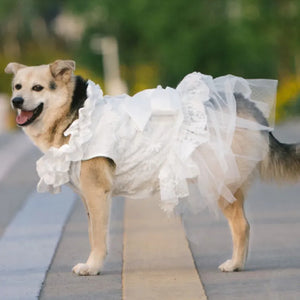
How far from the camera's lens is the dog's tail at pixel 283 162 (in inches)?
310

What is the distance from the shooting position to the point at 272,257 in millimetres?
8312

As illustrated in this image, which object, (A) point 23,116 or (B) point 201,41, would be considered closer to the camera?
(A) point 23,116

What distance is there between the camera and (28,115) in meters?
7.88

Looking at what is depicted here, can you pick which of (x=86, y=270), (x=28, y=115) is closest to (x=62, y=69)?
(x=28, y=115)

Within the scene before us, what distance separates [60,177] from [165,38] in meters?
50.0

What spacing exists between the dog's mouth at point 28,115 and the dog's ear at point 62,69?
281mm

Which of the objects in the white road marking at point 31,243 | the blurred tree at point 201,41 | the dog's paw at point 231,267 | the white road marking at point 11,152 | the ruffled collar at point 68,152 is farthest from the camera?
the blurred tree at point 201,41

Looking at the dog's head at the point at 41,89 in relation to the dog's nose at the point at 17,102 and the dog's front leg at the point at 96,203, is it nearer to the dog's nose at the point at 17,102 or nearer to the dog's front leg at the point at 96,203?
the dog's nose at the point at 17,102

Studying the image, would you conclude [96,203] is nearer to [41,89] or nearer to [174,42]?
[41,89]

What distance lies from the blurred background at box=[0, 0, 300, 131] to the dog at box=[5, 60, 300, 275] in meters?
24.8

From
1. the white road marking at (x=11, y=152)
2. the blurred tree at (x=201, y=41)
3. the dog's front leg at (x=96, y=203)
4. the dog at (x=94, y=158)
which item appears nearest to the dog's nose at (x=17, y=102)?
the dog at (x=94, y=158)

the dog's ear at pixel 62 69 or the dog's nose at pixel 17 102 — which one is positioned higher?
the dog's ear at pixel 62 69

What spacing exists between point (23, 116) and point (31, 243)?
1702 mm


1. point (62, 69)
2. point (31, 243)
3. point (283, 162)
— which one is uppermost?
point (62, 69)
